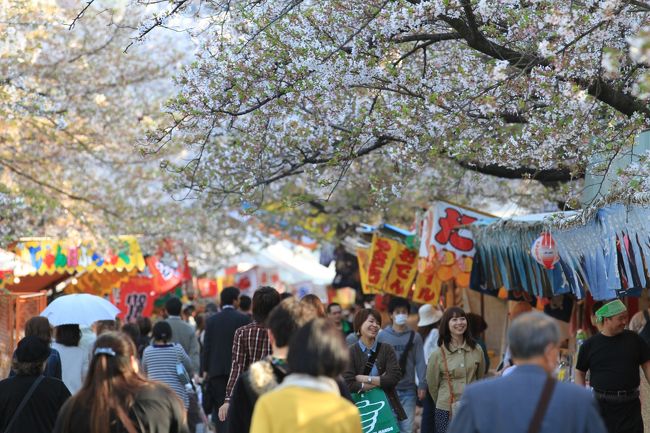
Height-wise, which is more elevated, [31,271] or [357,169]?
[357,169]

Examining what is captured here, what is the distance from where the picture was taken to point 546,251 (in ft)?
33.0

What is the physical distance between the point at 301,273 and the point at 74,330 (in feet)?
57.0

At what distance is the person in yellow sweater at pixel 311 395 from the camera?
4.47 m

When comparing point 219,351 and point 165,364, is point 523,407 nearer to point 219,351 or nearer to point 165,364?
point 165,364

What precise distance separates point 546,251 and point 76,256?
996 cm

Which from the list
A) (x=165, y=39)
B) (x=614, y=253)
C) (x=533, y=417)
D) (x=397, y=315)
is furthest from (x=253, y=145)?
(x=165, y=39)

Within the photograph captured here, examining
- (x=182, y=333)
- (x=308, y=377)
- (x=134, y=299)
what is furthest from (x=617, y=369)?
(x=134, y=299)

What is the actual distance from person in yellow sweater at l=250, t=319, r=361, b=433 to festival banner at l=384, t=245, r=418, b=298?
1179 centimetres

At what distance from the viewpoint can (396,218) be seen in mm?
21891

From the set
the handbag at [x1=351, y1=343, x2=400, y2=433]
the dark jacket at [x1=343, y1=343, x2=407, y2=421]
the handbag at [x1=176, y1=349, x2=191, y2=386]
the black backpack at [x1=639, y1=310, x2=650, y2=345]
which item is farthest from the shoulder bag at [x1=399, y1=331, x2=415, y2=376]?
the black backpack at [x1=639, y1=310, x2=650, y2=345]

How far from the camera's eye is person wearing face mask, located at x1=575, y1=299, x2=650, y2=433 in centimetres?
830

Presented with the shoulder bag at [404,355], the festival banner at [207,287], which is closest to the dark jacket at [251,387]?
the shoulder bag at [404,355]

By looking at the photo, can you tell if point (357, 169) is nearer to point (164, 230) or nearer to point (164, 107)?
point (164, 230)

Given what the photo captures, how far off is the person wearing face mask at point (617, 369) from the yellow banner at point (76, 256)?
10.7m
